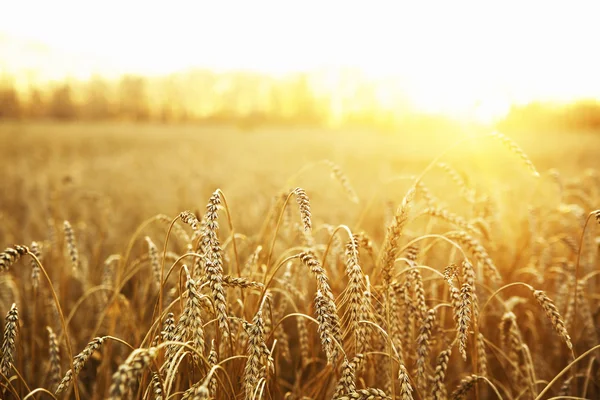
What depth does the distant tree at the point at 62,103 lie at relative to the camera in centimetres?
4644

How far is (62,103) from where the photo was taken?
1901 inches

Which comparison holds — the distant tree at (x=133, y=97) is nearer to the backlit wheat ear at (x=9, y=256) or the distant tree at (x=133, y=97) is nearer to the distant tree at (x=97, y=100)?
the distant tree at (x=97, y=100)

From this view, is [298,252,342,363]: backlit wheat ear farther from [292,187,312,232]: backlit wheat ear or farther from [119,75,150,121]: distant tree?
[119,75,150,121]: distant tree

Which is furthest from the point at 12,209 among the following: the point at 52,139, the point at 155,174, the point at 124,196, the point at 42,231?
the point at 52,139

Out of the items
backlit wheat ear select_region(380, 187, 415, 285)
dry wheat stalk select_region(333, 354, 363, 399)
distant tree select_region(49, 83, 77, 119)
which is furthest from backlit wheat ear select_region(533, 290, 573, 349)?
distant tree select_region(49, 83, 77, 119)

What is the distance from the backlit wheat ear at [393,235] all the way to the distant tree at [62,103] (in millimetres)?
50765

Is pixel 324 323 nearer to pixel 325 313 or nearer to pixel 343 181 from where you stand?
pixel 325 313

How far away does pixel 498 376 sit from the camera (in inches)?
100

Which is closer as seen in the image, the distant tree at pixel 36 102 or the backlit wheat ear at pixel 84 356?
the backlit wheat ear at pixel 84 356

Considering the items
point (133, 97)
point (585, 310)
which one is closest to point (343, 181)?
point (585, 310)

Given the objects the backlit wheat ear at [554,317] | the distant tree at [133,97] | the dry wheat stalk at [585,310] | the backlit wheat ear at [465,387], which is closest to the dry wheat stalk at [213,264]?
the backlit wheat ear at [465,387]

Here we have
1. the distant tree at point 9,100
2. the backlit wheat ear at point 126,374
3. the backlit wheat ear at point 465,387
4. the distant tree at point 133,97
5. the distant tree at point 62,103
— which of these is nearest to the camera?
the backlit wheat ear at point 126,374

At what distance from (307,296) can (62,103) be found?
5408 centimetres

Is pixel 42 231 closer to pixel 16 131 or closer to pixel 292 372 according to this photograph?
pixel 292 372
